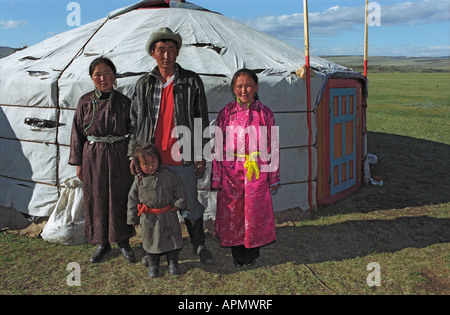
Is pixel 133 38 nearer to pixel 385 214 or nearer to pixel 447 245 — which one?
pixel 385 214

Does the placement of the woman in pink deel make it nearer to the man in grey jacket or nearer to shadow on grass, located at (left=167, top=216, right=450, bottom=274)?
the man in grey jacket

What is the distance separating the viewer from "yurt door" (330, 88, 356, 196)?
474 centimetres

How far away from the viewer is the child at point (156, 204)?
9.16 feet

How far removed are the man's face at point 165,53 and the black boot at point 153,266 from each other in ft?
4.85

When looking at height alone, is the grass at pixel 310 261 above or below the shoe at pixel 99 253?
below

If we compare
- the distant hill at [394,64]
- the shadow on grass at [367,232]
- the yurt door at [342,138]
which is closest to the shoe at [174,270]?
the shadow on grass at [367,232]

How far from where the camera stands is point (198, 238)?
10.5 ft

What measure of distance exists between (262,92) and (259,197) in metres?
1.40

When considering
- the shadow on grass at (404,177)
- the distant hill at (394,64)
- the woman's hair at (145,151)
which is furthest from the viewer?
the distant hill at (394,64)

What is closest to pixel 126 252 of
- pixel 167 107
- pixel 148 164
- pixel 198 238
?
pixel 198 238

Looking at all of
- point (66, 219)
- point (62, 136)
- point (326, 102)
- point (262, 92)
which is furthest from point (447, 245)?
point (62, 136)

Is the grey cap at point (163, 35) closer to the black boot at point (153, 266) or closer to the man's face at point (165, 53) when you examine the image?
the man's face at point (165, 53)
